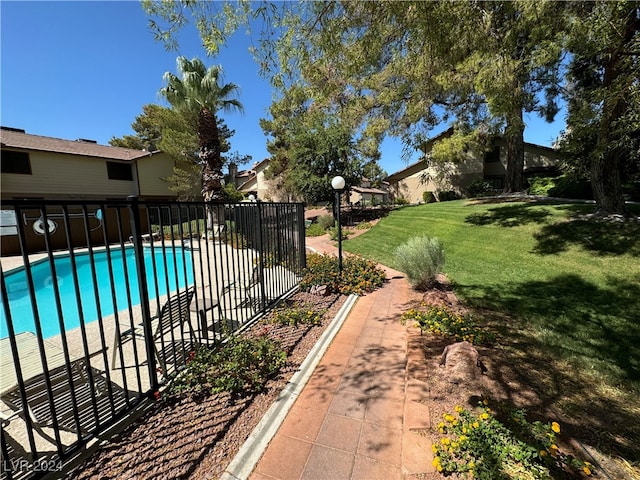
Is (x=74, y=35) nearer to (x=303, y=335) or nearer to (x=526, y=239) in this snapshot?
(x=303, y=335)

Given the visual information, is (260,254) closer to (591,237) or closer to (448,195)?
(591,237)

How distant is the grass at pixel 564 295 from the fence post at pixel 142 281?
3.90 m

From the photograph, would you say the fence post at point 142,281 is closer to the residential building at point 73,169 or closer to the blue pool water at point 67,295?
the blue pool water at point 67,295

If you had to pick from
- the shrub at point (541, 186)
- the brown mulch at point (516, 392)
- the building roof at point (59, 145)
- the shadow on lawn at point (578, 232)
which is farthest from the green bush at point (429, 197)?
the building roof at point (59, 145)

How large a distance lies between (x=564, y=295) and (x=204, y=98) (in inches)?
637

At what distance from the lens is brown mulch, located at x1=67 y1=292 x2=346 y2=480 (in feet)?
6.54

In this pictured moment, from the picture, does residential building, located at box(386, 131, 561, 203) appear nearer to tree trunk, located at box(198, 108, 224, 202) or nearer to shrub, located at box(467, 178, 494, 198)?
shrub, located at box(467, 178, 494, 198)

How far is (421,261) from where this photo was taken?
566cm

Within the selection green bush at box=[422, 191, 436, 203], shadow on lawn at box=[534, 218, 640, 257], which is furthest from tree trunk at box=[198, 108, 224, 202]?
green bush at box=[422, 191, 436, 203]

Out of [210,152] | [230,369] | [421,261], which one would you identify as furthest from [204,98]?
[230,369]

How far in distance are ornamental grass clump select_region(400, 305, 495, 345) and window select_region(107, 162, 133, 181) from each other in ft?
68.5

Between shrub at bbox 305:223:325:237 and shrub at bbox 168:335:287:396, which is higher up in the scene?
shrub at bbox 305:223:325:237

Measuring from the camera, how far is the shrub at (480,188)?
19.8 m

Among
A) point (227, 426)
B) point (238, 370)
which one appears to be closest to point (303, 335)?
point (238, 370)
